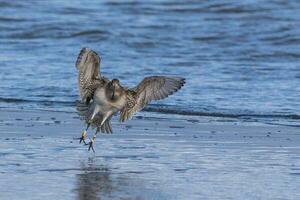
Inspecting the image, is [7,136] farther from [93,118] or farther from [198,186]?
[198,186]

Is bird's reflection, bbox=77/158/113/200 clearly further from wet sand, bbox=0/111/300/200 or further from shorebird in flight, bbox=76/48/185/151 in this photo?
shorebird in flight, bbox=76/48/185/151

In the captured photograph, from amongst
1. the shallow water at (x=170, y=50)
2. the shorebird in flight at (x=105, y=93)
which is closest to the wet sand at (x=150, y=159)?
the shorebird in flight at (x=105, y=93)

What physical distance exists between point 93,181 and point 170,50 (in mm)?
8334

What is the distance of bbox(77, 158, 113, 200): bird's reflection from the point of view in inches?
261

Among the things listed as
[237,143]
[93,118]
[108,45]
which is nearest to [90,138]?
[93,118]

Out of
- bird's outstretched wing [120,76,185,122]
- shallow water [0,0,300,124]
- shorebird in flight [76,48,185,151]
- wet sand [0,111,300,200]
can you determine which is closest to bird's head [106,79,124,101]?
shorebird in flight [76,48,185,151]

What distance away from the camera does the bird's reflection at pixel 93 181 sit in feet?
21.8

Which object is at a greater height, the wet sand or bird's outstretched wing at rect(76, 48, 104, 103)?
bird's outstretched wing at rect(76, 48, 104, 103)

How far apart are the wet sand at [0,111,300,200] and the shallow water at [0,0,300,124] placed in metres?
0.98

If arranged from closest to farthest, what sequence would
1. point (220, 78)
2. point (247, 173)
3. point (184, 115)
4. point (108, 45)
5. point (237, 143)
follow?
point (247, 173)
point (237, 143)
point (184, 115)
point (220, 78)
point (108, 45)

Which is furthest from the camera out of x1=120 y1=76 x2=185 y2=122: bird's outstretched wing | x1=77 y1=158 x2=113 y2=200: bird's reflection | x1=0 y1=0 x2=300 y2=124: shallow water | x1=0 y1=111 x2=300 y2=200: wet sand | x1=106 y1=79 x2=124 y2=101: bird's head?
x1=0 y1=0 x2=300 y2=124: shallow water

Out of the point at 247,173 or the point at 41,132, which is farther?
the point at 41,132

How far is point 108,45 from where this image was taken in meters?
15.9

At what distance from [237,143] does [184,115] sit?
1.72m
